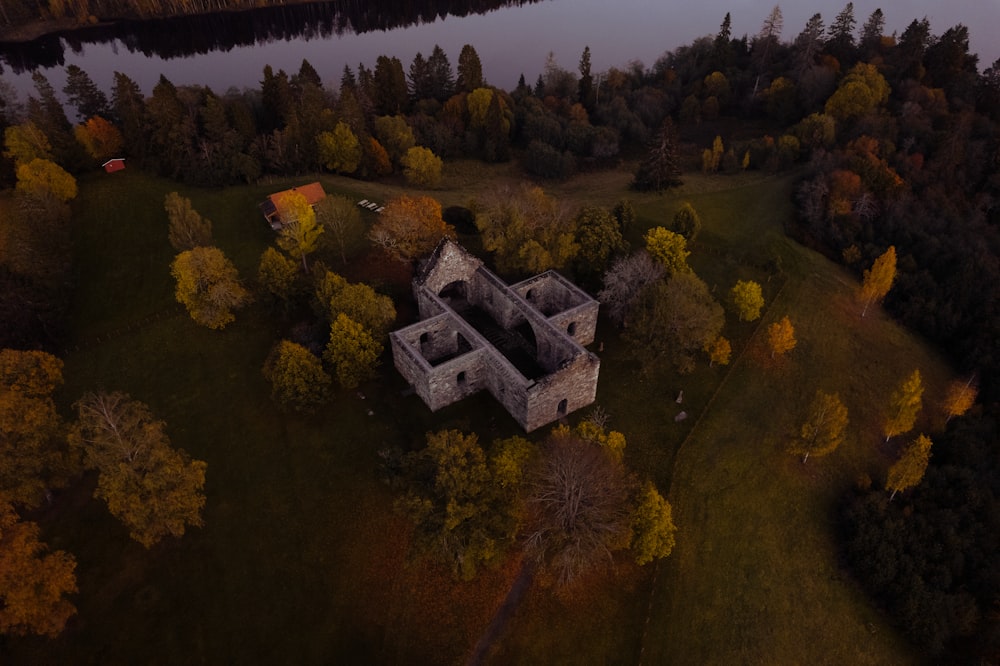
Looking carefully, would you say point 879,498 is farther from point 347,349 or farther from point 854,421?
point 347,349

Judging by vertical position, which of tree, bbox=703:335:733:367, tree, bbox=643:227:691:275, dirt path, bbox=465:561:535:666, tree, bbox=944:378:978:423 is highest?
tree, bbox=643:227:691:275

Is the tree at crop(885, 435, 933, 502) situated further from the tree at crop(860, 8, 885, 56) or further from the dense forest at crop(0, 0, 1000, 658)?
the tree at crop(860, 8, 885, 56)

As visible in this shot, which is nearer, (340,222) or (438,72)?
(340,222)

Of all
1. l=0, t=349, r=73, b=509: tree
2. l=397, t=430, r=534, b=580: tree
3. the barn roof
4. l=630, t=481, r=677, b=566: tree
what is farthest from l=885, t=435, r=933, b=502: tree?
the barn roof

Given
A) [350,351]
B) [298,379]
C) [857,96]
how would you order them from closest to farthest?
[298,379]
[350,351]
[857,96]

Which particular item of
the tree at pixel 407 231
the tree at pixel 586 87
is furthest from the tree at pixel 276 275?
the tree at pixel 586 87

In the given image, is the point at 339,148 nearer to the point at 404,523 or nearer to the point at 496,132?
the point at 496,132

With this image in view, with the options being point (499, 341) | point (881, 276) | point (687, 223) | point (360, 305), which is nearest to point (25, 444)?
point (360, 305)
